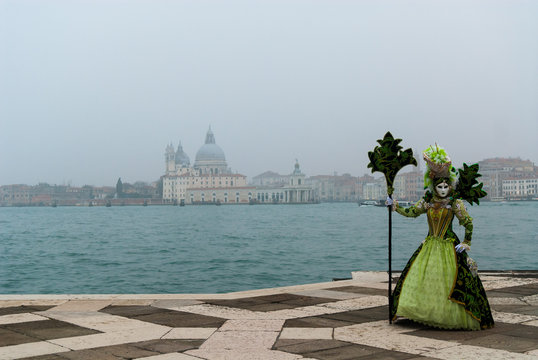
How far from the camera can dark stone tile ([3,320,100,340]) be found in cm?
685

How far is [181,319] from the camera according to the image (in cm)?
777

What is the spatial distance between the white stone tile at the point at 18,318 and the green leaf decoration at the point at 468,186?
4.90 meters

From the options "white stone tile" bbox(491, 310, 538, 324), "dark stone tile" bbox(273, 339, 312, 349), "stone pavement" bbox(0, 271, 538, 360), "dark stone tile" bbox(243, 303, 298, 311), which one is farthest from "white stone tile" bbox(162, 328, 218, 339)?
"white stone tile" bbox(491, 310, 538, 324)

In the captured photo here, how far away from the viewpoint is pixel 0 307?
8.87 m

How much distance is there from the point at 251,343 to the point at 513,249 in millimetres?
38657

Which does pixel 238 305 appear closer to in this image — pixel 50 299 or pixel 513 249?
pixel 50 299

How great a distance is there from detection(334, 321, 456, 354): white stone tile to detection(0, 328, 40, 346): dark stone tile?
9.74ft

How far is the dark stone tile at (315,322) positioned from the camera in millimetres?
7246

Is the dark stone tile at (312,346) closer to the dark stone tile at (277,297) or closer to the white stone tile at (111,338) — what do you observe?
the white stone tile at (111,338)

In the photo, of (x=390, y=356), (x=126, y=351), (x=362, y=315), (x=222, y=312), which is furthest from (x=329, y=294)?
(x=126, y=351)

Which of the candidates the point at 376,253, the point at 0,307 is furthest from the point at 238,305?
the point at 376,253

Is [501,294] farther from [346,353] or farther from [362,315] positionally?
[346,353]

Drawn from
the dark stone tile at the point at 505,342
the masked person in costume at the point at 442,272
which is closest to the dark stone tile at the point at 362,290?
the masked person in costume at the point at 442,272

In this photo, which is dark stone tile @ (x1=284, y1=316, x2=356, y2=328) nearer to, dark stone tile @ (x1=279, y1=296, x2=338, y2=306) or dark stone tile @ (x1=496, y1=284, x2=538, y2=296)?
dark stone tile @ (x1=279, y1=296, x2=338, y2=306)
